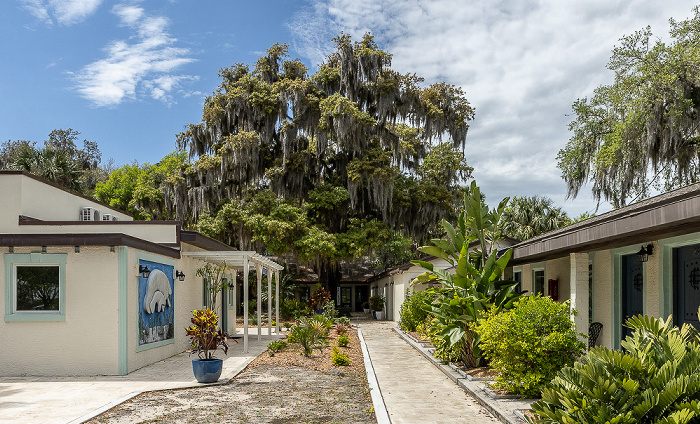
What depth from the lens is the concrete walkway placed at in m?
7.59

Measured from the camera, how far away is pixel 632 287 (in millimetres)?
9453

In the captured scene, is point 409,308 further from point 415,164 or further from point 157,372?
point 415,164

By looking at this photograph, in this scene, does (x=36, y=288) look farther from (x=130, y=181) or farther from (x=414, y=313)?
(x=130, y=181)

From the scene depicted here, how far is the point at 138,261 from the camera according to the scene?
1176 cm

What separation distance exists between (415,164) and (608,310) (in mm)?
22470

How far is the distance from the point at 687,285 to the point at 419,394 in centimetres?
408

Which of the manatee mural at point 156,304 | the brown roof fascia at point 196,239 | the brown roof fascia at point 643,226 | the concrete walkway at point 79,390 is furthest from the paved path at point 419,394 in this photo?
the brown roof fascia at point 196,239

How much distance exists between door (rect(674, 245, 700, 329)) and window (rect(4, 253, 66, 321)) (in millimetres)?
10362

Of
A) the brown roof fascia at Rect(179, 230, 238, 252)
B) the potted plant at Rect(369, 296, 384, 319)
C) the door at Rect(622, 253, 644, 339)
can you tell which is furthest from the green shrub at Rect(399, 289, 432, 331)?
the potted plant at Rect(369, 296, 384, 319)

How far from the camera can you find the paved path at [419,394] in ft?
24.2

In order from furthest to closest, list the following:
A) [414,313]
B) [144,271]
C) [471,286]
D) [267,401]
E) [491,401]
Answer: [414,313]
[144,271]
[471,286]
[267,401]
[491,401]

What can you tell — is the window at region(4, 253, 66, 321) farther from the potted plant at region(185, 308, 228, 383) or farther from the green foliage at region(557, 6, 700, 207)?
the green foliage at region(557, 6, 700, 207)

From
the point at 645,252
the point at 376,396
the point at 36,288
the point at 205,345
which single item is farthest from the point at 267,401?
the point at 645,252

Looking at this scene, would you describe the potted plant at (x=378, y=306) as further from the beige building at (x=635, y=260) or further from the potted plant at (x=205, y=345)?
the potted plant at (x=205, y=345)
